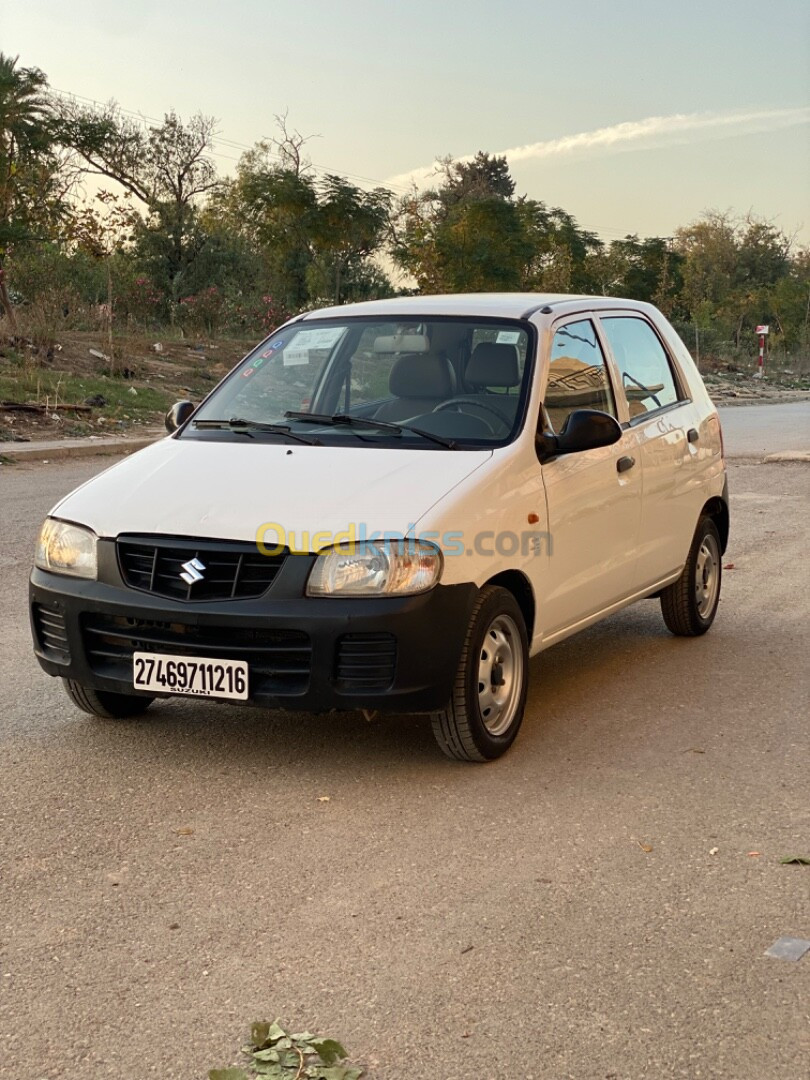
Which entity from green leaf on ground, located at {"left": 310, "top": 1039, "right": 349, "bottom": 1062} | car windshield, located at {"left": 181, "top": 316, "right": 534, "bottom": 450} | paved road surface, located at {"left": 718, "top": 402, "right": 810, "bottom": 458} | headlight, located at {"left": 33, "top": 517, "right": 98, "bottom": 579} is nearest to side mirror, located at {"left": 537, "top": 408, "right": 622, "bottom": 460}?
car windshield, located at {"left": 181, "top": 316, "right": 534, "bottom": 450}

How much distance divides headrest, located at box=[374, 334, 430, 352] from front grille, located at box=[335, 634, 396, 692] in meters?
1.78

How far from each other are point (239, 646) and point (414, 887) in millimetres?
1215

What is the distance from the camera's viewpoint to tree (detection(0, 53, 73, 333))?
27500 millimetres

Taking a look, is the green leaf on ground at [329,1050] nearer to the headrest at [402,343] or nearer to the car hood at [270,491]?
the car hood at [270,491]

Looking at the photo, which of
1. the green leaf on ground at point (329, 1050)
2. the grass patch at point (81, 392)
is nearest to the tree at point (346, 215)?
the grass patch at point (81, 392)

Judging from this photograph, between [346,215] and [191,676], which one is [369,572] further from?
[346,215]

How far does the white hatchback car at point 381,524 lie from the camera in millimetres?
4961

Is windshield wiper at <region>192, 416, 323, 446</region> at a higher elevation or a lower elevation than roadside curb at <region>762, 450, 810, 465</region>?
higher

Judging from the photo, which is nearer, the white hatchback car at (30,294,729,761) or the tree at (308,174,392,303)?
the white hatchback car at (30,294,729,761)

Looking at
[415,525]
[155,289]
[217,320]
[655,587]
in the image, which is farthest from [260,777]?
[155,289]

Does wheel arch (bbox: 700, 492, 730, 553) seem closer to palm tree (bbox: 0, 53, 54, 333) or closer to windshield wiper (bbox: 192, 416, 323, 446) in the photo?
windshield wiper (bbox: 192, 416, 323, 446)

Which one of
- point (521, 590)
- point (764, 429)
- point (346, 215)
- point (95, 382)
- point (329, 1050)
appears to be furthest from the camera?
point (346, 215)

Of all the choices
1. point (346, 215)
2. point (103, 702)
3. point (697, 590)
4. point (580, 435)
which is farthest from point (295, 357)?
point (346, 215)

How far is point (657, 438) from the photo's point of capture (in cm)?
691
